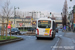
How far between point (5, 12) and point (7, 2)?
2.43m

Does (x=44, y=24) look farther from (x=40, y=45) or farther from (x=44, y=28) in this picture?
(x=40, y=45)

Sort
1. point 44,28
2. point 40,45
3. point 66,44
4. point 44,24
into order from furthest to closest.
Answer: point 44,24 < point 44,28 < point 66,44 < point 40,45

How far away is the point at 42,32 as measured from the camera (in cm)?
2417

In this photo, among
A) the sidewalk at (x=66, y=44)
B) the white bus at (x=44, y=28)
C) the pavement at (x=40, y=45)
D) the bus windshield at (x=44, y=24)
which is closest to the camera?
Result: the pavement at (x=40, y=45)

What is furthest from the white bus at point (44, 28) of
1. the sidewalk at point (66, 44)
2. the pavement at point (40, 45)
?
the pavement at point (40, 45)

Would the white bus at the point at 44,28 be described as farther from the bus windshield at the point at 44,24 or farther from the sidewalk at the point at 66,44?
the sidewalk at the point at 66,44

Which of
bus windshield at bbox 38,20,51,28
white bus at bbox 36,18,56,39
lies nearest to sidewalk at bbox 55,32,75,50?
white bus at bbox 36,18,56,39

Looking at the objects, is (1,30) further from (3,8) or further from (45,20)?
(3,8)

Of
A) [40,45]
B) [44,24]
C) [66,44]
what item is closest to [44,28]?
[44,24]

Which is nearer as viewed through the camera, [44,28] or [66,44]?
[66,44]

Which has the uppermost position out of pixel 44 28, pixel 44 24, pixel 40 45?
A: pixel 44 24

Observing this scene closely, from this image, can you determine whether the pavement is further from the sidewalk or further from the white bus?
the white bus

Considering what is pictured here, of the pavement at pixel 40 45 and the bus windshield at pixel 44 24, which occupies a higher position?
the bus windshield at pixel 44 24

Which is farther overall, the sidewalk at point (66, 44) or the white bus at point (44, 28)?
the white bus at point (44, 28)
